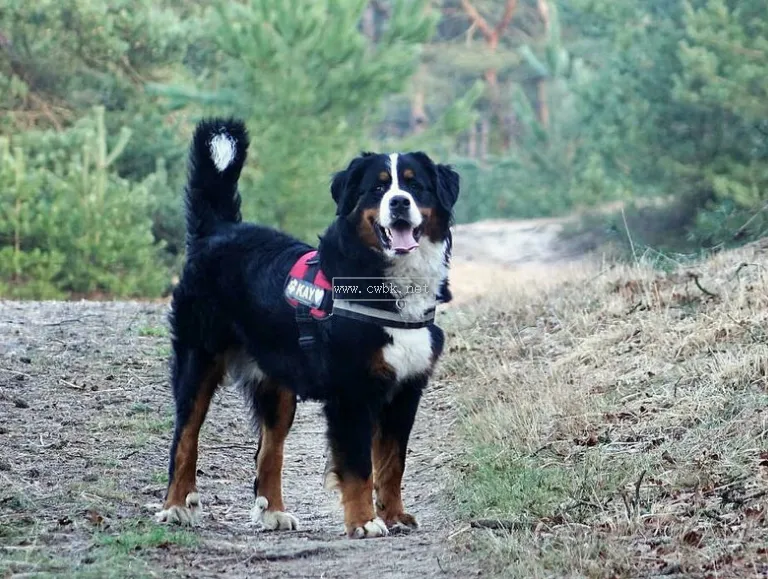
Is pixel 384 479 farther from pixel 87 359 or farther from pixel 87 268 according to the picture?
pixel 87 268

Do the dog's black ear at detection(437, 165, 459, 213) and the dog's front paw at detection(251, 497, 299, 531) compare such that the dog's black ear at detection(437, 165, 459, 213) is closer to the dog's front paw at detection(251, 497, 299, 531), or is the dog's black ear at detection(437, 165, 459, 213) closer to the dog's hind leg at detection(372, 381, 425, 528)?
the dog's hind leg at detection(372, 381, 425, 528)

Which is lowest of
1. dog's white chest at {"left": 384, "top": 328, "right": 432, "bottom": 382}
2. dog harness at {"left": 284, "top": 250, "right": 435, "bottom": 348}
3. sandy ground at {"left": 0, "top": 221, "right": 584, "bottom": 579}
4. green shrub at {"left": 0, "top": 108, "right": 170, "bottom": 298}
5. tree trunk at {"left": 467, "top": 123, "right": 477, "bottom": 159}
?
tree trunk at {"left": 467, "top": 123, "right": 477, "bottom": 159}

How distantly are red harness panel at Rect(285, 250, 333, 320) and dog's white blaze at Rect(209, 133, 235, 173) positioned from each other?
88 centimetres

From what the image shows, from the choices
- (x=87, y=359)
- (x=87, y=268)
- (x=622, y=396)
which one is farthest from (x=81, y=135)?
(x=622, y=396)

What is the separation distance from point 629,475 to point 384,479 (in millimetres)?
1216

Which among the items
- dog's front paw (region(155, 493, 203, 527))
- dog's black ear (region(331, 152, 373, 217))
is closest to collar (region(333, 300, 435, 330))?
dog's black ear (region(331, 152, 373, 217))

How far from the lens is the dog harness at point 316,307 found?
5766 mm

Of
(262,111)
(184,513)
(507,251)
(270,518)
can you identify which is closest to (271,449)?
(270,518)

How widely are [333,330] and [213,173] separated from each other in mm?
1573

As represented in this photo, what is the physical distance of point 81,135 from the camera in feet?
67.3

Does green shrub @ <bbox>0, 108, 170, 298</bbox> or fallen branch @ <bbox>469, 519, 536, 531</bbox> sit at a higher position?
fallen branch @ <bbox>469, 519, 536, 531</bbox>

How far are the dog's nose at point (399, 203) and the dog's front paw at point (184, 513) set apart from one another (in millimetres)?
1823

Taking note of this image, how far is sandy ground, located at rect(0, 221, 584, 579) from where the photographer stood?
4.95 metres

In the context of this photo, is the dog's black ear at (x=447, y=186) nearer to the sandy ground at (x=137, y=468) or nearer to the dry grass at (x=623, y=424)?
the dry grass at (x=623, y=424)
